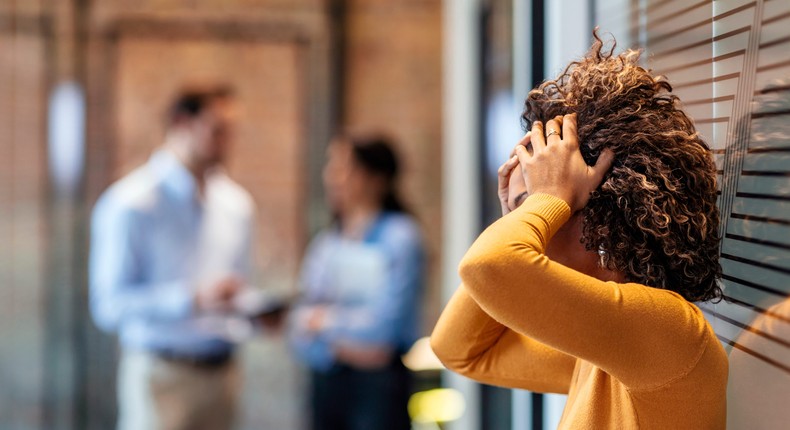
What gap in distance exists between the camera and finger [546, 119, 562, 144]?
947mm

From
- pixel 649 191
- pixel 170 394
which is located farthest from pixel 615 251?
pixel 170 394

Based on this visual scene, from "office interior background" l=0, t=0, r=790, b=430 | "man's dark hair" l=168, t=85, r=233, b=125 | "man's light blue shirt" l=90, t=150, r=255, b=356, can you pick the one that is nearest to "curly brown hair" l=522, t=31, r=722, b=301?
"man's light blue shirt" l=90, t=150, r=255, b=356

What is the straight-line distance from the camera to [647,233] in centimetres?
92

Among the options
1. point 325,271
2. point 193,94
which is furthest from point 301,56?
point 325,271

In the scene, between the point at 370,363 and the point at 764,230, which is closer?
the point at 764,230

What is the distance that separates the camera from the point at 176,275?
10.8 ft

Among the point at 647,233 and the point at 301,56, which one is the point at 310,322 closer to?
the point at 301,56

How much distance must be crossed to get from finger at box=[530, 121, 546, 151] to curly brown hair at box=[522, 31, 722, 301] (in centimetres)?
4

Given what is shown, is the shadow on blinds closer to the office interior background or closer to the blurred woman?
the blurred woman

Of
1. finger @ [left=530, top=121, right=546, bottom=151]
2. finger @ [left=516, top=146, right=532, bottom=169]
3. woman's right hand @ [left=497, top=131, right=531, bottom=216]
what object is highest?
finger @ [left=530, top=121, right=546, bottom=151]

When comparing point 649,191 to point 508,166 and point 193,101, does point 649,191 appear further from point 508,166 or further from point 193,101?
point 193,101

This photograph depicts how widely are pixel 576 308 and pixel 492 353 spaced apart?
0.38 meters

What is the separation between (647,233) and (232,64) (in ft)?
12.1

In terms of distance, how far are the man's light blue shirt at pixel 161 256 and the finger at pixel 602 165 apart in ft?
7.80
